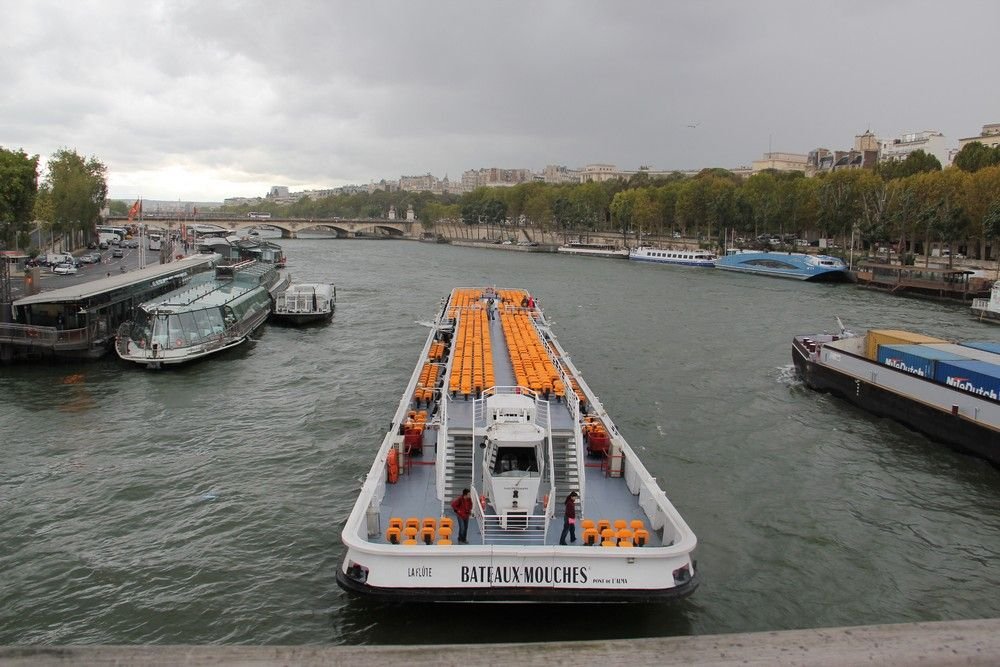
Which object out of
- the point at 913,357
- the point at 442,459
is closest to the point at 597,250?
the point at 913,357

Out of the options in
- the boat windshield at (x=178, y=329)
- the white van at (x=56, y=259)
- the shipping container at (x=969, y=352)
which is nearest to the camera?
the shipping container at (x=969, y=352)

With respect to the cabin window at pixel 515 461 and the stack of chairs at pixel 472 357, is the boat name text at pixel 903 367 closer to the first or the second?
the stack of chairs at pixel 472 357

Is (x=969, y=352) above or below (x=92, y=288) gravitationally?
below

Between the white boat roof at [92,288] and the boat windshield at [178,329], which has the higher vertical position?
the white boat roof at [92,288]

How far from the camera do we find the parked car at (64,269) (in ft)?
209

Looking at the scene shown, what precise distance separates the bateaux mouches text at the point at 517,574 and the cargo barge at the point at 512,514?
0.06 feet

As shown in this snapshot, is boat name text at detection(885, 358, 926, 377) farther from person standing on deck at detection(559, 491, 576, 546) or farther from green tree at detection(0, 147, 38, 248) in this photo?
green tree at detection(0, 147, 38, 248)

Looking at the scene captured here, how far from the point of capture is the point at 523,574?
12656 mm

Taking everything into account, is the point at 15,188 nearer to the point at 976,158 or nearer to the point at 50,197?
the point at 50,197

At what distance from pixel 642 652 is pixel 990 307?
61.3 meters

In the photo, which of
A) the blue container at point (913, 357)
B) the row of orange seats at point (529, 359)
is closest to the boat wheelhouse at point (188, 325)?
the row of orange seats at point (529, 359)

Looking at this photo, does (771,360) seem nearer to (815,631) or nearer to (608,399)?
(608,399)

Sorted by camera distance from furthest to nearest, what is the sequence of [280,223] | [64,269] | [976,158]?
[280,223]
[976,158]
[64,269]

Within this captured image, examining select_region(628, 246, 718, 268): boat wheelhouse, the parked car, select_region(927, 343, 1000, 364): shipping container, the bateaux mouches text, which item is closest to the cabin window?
the bateaux mouches text
